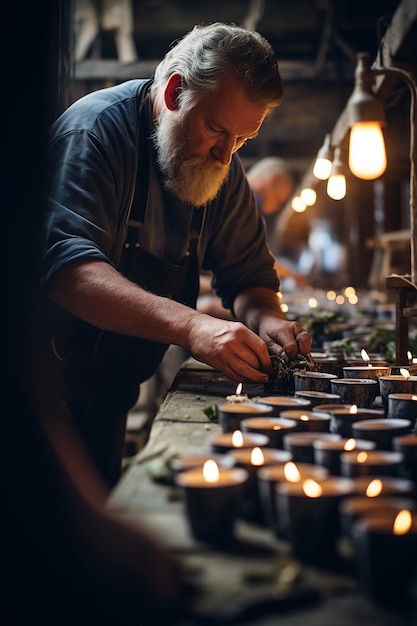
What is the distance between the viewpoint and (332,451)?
1.86 metres

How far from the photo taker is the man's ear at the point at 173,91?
361 centimetres

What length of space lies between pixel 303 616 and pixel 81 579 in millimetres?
434

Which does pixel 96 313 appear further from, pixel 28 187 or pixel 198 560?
pixel 198 560

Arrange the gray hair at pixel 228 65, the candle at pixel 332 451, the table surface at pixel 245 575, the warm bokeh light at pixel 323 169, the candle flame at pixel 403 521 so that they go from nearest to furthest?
the table surface at pixel 245 575
the candle flame at pixel 403 521
the candle at pixel 332 451
the gray hair at pixel 228 65
the warm bokeh light at pixel 323 169

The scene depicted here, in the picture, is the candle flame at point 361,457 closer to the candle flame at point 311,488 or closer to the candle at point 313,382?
the candle flame at point 311,488

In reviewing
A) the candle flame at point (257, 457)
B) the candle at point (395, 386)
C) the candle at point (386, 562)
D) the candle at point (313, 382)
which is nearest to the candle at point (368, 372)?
the candle at point (313, 382)

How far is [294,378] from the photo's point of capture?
3.16m

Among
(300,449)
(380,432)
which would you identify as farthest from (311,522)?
(380,432)

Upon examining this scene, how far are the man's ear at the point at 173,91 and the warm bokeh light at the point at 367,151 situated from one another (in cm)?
95

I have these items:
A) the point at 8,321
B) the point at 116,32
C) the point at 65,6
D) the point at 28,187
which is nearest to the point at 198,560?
the point at 8,321

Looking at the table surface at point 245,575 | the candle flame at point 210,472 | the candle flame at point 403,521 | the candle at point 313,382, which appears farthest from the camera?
the candle at point 313,382

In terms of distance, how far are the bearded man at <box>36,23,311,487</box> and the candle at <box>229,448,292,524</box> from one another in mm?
1126

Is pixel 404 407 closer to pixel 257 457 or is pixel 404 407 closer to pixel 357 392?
pixel 357 392

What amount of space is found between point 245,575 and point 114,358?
2.64 meters
